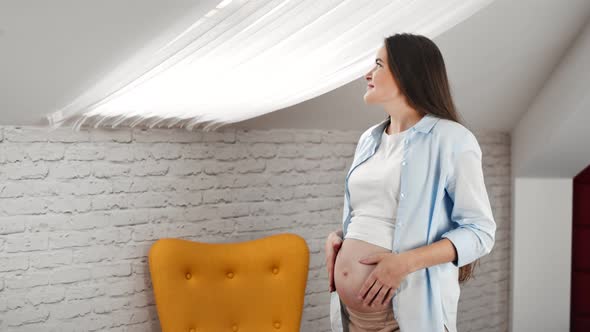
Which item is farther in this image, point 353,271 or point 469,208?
point 353,271

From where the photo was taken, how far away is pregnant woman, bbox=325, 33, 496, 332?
5.98 feet

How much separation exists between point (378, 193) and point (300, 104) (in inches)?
47.8

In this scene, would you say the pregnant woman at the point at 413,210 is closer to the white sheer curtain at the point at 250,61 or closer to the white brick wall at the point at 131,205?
the white sheer curtain at the point at 250,61

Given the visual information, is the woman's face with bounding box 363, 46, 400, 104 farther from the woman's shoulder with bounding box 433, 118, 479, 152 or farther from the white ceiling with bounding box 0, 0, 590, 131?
the white ceiling with bounding box 0, 0, 590, 131

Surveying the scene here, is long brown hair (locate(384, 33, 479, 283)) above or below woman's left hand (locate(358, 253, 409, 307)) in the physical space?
above

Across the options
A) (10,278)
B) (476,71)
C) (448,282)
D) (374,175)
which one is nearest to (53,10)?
(374,175)

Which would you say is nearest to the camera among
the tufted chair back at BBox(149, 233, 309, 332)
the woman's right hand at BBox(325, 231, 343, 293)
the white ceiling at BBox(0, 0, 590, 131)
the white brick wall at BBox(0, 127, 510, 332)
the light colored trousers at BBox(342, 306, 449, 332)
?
the white ceiling at BBox(0, 0, 590, 131)

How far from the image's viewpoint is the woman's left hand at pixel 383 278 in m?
1.79

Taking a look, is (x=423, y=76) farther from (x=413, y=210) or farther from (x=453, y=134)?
(x=413, y=210)

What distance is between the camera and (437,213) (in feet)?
6.11

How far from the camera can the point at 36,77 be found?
209cm

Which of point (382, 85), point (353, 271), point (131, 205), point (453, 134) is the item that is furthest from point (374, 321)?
point (131, 205)

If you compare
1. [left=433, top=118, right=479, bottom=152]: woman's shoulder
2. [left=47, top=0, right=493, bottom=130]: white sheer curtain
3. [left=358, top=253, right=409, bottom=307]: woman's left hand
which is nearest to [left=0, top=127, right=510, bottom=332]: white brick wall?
[left=47, top=0, right=493, bottom=130]: white sheer curtain

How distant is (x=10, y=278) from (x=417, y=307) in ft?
4.57
